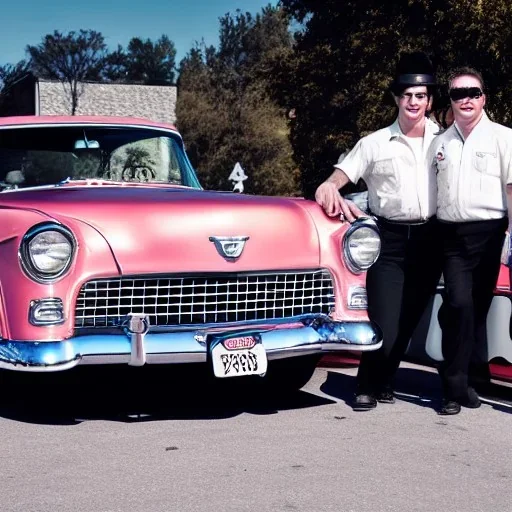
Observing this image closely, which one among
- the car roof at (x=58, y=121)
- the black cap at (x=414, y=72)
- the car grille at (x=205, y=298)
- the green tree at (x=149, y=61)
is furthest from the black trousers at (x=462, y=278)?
the green tree at (x=149, y=61)

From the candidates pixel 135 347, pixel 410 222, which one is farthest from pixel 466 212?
pixel 135 347

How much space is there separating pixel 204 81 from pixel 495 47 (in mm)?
33362

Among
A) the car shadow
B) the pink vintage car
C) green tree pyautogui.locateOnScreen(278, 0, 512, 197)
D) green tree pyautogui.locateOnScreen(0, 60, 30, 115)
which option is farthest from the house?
the pink vintage car

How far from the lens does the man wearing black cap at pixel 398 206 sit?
5.96 meters

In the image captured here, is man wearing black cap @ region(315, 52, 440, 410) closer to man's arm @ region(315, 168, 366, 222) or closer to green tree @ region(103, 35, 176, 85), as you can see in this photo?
man's arm @ region(315, 168, 366, 222)

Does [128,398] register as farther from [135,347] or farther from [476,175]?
[476,175]

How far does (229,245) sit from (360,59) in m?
20.3

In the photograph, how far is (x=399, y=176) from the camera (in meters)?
5.96

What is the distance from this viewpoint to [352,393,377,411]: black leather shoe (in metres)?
5.95

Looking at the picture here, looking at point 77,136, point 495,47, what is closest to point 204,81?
point 495,47

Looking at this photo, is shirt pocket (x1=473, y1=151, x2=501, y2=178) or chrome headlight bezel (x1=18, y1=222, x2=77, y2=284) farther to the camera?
shirt pocket (x1=473, y1=151, x2=501, y2=178)

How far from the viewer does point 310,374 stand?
6.43 meters

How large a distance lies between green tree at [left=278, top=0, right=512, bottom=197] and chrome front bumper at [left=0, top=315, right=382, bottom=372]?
14918 mm

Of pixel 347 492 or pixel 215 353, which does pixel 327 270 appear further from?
pixel 347 492
